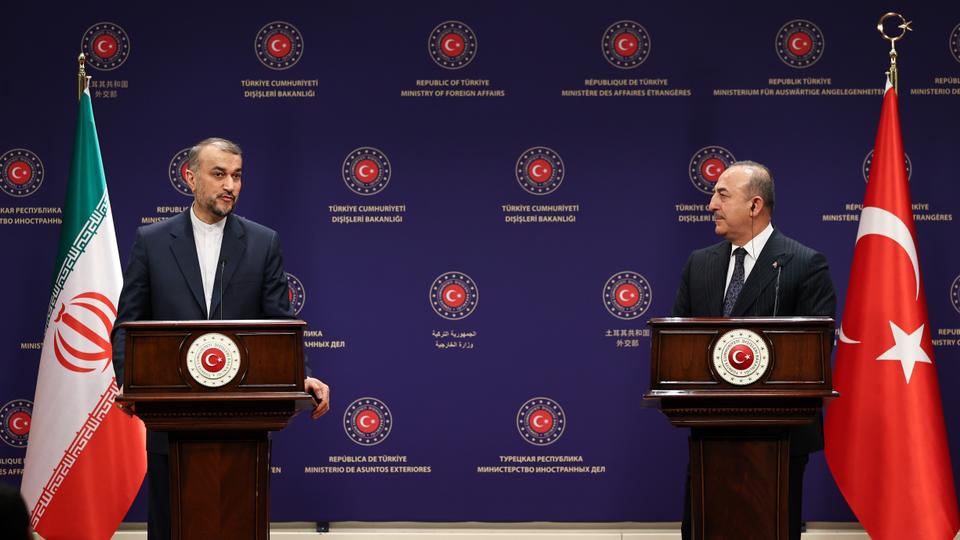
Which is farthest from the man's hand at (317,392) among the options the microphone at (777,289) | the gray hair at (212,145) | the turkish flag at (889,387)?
the turkish flag at (889,387)

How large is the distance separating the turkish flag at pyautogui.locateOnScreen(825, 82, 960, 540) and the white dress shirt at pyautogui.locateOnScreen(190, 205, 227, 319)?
274 centimetres

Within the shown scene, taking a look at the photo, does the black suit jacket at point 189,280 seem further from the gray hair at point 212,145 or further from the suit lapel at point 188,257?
the gray hair at point 212,145

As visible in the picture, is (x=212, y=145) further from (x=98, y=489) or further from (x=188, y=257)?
(x=98, y=489)


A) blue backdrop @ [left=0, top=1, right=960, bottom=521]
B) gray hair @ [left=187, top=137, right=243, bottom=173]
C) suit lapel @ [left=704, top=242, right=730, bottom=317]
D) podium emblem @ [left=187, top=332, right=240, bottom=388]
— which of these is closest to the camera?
podium emblem @ [left=187, top=332, right=240, bottom=388]

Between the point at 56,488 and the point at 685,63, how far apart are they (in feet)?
11.7

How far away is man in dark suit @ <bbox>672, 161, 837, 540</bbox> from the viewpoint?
3633 mm

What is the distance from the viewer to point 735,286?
12.4 feet

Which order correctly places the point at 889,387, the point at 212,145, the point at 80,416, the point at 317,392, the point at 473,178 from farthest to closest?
1. the point at 473,178
2. the point at 80,416
3. the point at 889,387
4. the point at 212,145
5. the point at 317,392

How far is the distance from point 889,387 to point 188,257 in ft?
9.68

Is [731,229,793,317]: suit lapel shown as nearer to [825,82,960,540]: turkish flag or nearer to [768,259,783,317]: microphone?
[768,259,783,317]: microphone

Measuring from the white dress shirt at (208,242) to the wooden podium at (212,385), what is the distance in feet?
1.85

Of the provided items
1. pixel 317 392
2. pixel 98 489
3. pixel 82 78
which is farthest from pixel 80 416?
pixel 317 392

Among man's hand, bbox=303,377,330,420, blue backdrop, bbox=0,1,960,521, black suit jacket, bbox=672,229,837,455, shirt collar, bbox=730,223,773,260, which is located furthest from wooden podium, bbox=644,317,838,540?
blue backdrop, bbox=0,1,960,521

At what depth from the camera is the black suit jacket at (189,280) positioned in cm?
359
